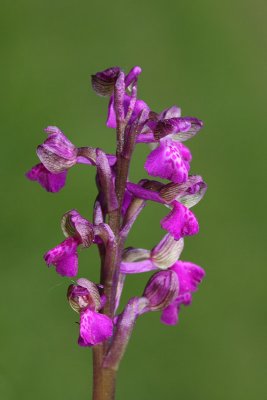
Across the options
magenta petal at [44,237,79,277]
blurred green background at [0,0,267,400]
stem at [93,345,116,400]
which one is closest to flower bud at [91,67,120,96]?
magenta petal at [44,237,79,277]

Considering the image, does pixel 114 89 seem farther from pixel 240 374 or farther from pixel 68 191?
pixel 68 191

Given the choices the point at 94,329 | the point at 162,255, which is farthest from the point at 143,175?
the point at 94,329

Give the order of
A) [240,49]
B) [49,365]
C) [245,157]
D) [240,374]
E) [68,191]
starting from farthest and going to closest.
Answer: [240,49] → [245,157] → [68,191] → [240,374] → [49,365]

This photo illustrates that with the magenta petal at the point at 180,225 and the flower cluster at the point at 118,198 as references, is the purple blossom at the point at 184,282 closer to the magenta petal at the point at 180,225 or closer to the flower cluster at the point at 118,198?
the flower cluster at the point at 118,198

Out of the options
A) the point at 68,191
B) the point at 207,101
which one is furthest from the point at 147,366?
the point at 207,101

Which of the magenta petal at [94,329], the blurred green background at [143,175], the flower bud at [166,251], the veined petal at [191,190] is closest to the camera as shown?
the magenta petal at [94,329]

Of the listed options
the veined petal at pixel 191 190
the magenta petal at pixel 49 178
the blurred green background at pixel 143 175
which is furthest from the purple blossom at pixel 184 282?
the blurred green background at pixel 143 175
